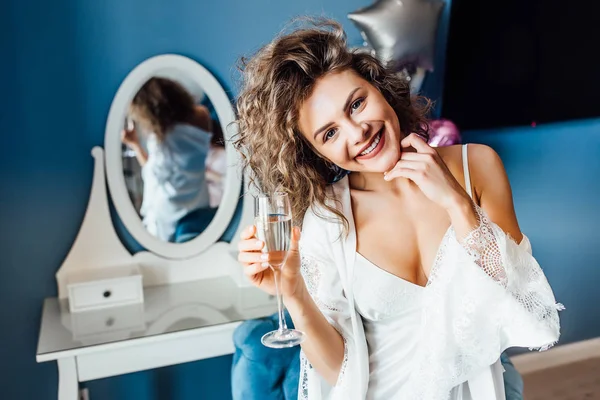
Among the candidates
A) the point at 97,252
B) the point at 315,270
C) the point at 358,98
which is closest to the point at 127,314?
the point at 97,252

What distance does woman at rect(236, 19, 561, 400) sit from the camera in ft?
3.75

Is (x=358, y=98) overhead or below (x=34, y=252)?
overhead

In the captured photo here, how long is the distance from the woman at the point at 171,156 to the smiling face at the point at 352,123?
0.86 metres

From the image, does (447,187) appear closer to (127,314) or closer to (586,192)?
(127,314)

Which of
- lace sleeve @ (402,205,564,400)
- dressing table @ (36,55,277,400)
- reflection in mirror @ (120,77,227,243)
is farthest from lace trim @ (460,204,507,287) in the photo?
reflection in mirror @ (120,77,227,243)

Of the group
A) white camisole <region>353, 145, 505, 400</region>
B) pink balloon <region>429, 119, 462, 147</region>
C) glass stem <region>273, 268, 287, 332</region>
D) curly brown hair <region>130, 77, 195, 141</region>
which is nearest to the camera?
glass stem <region>273, 268, 287, 332</region>

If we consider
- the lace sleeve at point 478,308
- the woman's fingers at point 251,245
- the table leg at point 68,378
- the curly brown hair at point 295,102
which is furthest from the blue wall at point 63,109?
the lace sleeve at point 478,308

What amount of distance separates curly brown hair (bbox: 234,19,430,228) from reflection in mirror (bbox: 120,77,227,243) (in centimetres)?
67

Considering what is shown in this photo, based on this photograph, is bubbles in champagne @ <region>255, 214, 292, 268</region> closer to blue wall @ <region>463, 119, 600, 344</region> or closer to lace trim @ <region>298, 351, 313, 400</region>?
lace trim @ <region>298, 351, 313, 400</region>

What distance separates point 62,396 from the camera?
1561 millimetres

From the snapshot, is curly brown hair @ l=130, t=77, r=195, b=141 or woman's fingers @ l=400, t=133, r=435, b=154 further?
curly brown hair @ l=130, t=77, r=195, b=141

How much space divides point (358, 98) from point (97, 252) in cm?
112

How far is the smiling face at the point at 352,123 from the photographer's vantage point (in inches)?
45.6

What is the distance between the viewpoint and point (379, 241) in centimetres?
131
